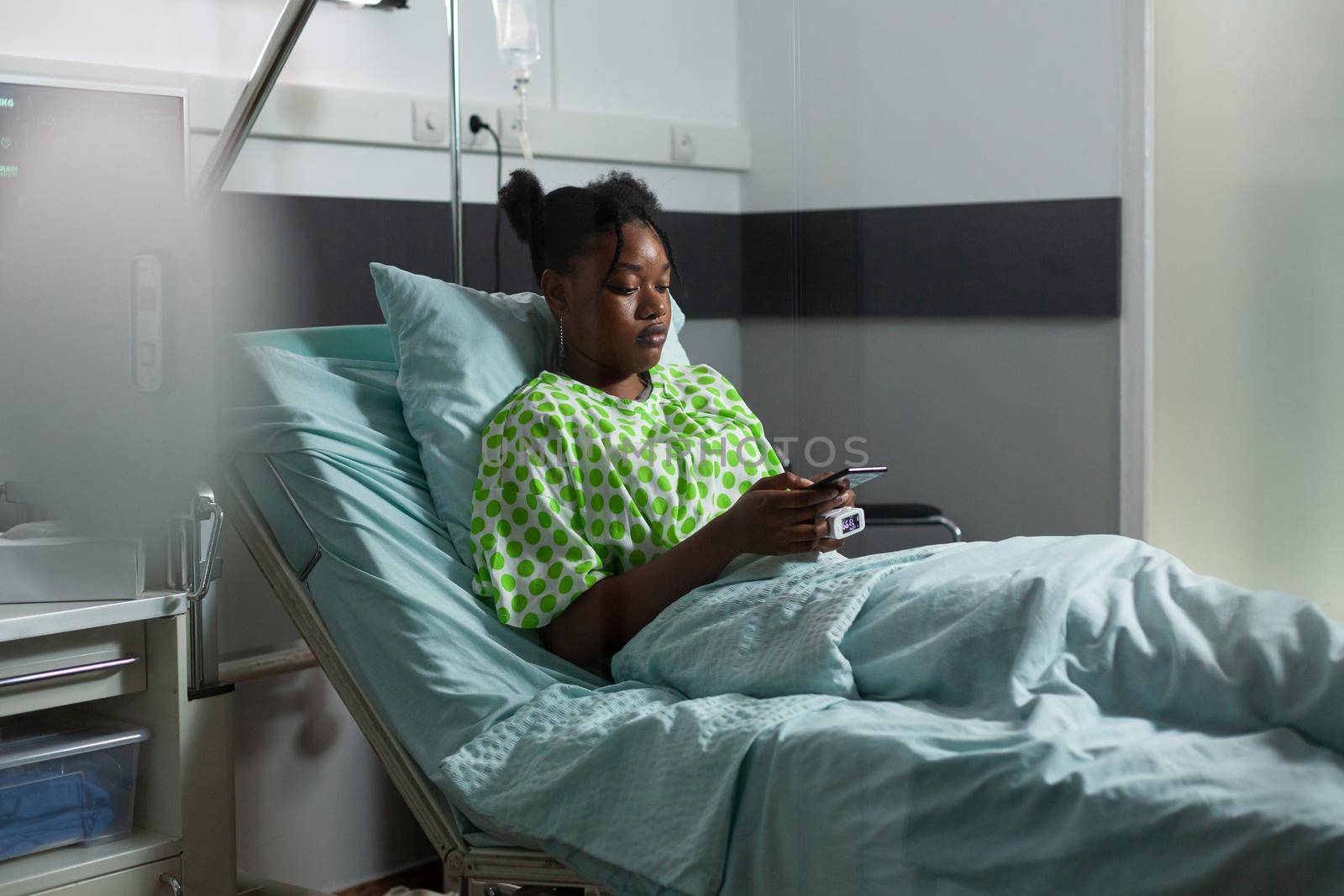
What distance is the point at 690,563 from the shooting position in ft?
4.36

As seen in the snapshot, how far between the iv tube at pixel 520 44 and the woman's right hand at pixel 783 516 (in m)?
0.67

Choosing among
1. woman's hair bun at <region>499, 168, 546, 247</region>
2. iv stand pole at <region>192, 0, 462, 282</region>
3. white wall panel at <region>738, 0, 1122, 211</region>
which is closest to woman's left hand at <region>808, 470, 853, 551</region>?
white wall panel at <region>738, 0, 1122, 211</region>

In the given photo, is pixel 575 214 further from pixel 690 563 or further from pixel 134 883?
pixel 134 883

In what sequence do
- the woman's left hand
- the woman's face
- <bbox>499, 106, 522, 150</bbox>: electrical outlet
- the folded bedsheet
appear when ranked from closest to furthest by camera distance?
the folded bedsheet, the woman's left hand, the woman's face, <bbox>499, 106, 522, 150</bbox>: electrical outlet

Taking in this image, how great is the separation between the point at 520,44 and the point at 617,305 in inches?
19.3

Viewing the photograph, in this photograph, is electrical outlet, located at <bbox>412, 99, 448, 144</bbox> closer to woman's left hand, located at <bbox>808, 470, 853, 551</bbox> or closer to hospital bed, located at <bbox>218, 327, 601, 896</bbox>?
hospital bed, located at <bbox>218, 327, 601, 896</bbox>

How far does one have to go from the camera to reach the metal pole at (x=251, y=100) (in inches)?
62.1

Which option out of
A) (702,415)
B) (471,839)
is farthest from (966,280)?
(471,839)

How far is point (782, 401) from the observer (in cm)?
129

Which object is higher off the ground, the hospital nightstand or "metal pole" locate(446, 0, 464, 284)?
"metal pole" locate(446, 0, 464, 284)

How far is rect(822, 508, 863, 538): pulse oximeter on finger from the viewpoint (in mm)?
1262

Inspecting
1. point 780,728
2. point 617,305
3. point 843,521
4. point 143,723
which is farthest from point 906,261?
point 143,723

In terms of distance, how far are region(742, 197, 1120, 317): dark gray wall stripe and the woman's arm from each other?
0.21 metres

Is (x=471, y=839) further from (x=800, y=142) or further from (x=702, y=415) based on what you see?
(x=800, y=142)
